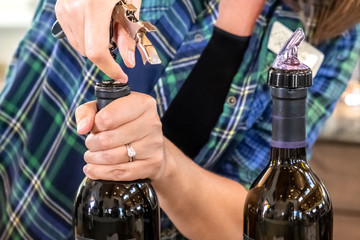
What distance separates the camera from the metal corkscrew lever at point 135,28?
0.60 meters

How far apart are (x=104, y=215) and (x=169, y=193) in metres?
0.24

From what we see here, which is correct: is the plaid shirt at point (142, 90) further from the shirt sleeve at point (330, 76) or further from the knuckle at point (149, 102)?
the knuckle at point (149, 102)

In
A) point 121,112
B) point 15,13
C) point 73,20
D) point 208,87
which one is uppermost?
point 73,20

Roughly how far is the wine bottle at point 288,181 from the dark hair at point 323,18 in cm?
42

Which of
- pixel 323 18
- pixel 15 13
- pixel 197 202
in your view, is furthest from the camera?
pixel 15 13

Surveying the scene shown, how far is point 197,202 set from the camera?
95cm

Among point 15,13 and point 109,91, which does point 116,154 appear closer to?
point 109,91

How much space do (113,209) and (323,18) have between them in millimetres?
587

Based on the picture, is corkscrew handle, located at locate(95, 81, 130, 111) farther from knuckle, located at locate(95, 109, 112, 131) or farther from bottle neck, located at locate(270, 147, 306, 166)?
bottle neck, located at locate(270, 147, 306, 166)

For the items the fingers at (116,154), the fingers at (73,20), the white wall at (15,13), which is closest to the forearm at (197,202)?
the fingers at (116,154)

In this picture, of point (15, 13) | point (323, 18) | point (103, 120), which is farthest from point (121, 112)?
point (15, 13)

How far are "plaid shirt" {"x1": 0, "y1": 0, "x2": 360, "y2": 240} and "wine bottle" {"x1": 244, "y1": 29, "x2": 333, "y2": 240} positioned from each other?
44cm

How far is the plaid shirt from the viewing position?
1094 millimetres

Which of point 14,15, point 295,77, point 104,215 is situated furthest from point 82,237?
point 14,15
